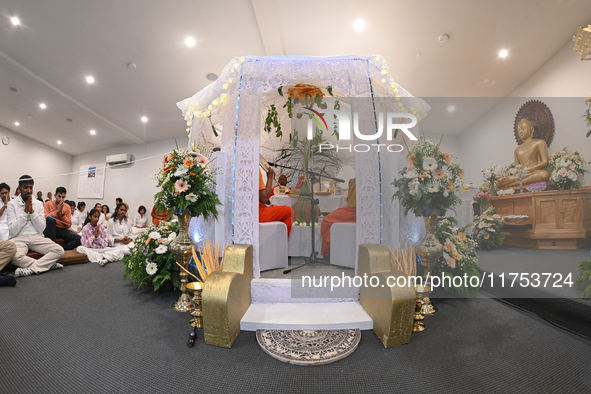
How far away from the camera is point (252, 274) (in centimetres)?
259

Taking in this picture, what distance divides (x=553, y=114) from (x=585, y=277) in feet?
5.20

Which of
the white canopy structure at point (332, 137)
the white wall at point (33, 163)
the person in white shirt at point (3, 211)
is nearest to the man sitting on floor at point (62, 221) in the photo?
the person in white shirt at point (3, 211)

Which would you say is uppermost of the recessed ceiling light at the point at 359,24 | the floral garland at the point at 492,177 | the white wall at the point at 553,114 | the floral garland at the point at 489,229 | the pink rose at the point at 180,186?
the recessed ceiling light at the point at 359,24

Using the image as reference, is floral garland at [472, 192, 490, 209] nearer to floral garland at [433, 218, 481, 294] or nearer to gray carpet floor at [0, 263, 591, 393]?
floral garland at [433, 218, 481, 294]

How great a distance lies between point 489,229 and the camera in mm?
3320

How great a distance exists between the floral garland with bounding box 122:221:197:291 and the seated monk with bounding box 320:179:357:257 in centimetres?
192

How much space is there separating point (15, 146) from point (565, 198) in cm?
1165

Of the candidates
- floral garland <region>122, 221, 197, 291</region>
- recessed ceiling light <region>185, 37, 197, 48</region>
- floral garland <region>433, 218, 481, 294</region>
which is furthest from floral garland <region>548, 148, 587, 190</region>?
recessed ceiling light <region>185, 37, 197, 48</region>

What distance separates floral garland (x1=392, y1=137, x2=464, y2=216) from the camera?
2.42m

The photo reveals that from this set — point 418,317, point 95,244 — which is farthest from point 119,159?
point 418,317

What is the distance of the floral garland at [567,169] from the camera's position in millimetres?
2361

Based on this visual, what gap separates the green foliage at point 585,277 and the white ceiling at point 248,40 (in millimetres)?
1662

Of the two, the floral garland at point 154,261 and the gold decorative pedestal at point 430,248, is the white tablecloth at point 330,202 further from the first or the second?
the floral garland at point 154,261

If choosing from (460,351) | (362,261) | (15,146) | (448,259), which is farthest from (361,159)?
(15,146)
